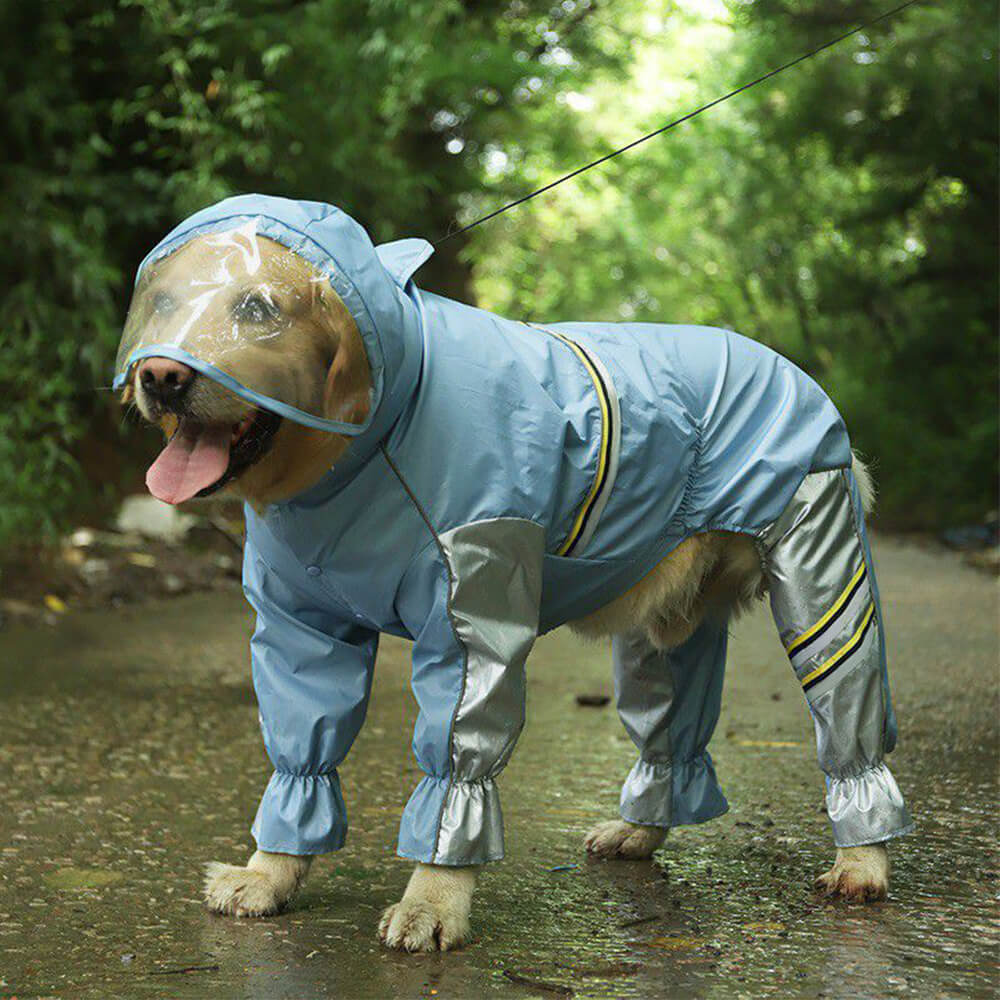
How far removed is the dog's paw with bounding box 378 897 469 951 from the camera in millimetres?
2990

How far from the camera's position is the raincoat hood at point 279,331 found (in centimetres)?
272

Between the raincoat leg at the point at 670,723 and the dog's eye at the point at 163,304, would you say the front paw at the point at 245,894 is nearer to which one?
the raincoat leg at the point at 670,723

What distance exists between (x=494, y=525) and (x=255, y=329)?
2.04 ft

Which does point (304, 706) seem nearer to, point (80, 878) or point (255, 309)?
point (80, 878)

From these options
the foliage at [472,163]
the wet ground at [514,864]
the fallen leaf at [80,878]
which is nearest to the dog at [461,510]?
the wet ground at [514,864]

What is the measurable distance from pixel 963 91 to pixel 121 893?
10595 mm

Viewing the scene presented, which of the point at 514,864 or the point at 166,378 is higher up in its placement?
the point at 166,378

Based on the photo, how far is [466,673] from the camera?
9.91 feet

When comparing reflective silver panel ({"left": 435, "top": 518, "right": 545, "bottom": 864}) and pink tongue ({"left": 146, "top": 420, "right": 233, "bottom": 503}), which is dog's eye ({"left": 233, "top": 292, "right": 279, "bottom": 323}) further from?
reflective silver panel ({"left": 435, "top": 518, "right": 545, "bottom": 864})

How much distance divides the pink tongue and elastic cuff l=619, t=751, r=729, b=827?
1.58 meters

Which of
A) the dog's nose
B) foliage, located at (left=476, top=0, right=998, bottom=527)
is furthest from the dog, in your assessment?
foliage, located at (left=476, top=0, right=998, bottom=527)

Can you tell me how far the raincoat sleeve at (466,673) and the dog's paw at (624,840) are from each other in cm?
80

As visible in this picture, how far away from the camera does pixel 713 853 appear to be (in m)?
3.88

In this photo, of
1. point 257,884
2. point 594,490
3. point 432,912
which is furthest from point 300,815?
point 594,490
